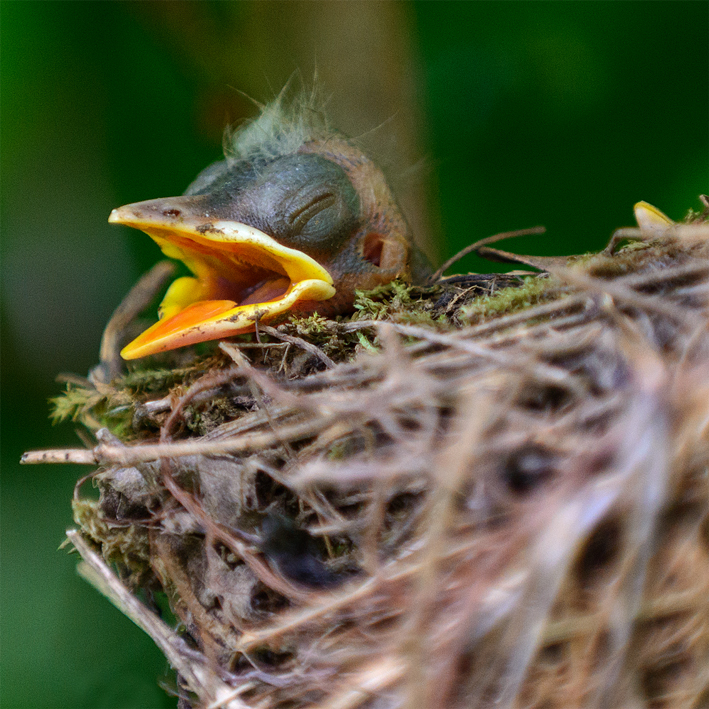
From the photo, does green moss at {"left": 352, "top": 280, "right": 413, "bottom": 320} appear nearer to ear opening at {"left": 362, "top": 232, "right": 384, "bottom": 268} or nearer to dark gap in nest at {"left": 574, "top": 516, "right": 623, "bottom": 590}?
ear opening at {"left": 362, "top": 232, "right": 384, "bottom": 268}

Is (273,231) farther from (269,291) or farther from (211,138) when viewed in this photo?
(211,138)

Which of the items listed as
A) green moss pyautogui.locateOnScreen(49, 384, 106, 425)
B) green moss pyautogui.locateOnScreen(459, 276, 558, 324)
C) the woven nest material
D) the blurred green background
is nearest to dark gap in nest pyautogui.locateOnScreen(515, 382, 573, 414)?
the woven nest material

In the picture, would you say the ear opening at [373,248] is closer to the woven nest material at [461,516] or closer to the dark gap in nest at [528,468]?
the woven nest material at [461,516]

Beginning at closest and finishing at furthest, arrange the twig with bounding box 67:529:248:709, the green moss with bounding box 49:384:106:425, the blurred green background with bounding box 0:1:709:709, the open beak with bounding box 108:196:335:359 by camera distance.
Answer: the twig with bounding box 67:529:248:709 → the open beak with bounding box 108:196:335:359 → the green moss with bounding box 49:384:106:425 → the blurred green background with bounding box 0:1:709:709

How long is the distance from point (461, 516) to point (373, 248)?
0.45m

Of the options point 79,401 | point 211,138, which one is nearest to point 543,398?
point 79,401

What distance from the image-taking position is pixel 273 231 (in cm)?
62

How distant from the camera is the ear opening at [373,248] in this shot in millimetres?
718

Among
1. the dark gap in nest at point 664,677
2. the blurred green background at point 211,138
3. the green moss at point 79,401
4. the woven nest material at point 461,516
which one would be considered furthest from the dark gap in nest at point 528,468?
the blurred green background at point 211,138

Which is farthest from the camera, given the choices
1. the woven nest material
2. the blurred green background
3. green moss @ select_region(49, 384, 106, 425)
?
the blurred green background

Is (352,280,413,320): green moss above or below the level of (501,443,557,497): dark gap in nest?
above

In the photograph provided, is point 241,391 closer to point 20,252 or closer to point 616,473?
point 616,473

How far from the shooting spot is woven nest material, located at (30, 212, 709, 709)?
0.31 m

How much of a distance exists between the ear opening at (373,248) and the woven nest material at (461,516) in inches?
8.4
